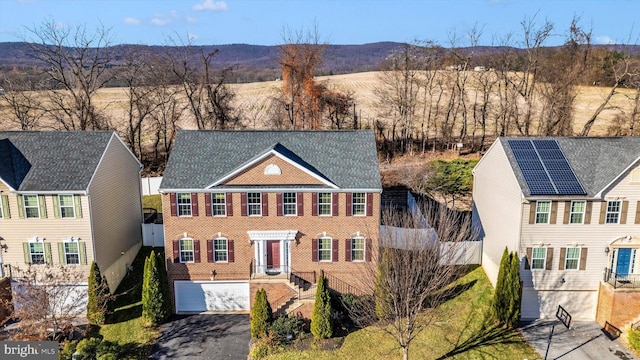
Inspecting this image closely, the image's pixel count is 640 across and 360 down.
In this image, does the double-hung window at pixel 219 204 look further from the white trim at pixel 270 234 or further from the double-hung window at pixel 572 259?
the double-hung window at pixel 572 259

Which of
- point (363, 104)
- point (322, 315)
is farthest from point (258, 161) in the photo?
point (363, 104)

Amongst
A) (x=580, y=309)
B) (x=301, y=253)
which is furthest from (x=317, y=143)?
(x=580, y=309)

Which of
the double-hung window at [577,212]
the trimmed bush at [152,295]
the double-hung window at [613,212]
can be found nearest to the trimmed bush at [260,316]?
the trimmed bush at [152,295]

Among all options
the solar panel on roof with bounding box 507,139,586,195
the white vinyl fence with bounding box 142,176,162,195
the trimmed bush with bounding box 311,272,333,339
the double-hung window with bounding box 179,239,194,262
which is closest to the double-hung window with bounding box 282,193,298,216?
the trimmed bush with bounding box 311,272,333,339

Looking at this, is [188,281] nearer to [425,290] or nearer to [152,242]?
[152,242]

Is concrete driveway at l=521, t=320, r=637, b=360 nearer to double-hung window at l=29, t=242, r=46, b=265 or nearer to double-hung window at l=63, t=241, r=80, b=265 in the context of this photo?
double-hung window at l=63, t=241, r=80, b=265

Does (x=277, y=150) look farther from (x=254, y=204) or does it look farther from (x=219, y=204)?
(x=219, y=204)
